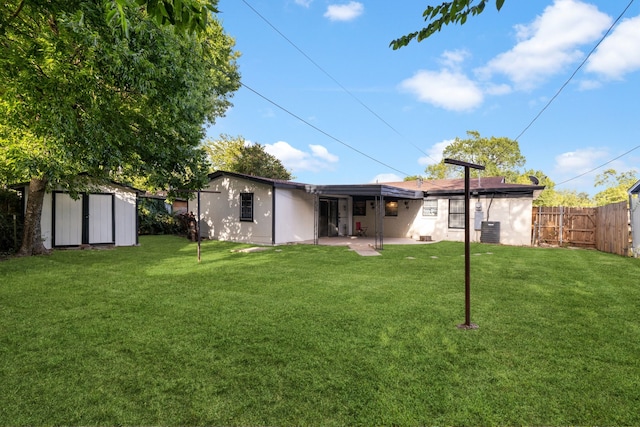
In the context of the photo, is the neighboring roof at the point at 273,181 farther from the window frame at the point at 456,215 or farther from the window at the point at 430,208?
the window frame at the point at 456,215

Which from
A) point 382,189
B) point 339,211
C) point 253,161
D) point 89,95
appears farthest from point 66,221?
point 253,161

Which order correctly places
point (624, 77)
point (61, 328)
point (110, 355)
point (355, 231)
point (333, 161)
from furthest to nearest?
point (333, 161) → point (355, 231) → point (624, 77) → point (61, 328) → point (110, 355)

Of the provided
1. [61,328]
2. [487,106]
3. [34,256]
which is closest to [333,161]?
[487,106]

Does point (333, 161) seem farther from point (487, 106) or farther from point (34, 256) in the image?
point (34, 256)

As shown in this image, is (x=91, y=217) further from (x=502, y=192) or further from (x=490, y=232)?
(x=502, y=192)

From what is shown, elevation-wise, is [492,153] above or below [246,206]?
above

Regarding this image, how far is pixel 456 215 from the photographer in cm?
1479

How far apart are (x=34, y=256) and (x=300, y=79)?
460 inches

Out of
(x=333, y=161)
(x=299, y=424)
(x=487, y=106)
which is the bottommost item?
(x=299, y=424)

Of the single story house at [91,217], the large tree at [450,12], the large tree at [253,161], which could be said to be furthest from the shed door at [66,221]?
the large tree at [450,12]

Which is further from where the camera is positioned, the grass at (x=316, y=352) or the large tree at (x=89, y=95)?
the large tree at (x=89, y=95)

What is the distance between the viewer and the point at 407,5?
30.8ft

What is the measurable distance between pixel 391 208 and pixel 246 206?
7.35 m

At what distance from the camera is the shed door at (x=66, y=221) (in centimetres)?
1084
